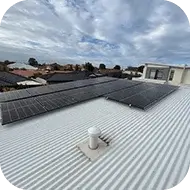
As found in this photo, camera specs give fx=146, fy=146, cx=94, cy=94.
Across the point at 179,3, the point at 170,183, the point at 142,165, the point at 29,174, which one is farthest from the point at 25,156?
the point at 179,3

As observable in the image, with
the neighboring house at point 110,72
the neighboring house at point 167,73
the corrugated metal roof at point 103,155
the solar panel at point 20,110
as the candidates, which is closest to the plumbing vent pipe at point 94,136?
the corrugated metal roof at point 103,155

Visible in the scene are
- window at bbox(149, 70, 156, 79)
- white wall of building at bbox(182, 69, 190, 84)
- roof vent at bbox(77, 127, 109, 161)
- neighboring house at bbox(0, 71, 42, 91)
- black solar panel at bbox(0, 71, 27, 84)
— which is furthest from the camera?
window at bbox(149, 70, 156, 79)

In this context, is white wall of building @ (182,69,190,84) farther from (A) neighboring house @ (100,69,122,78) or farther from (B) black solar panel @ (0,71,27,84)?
(B) black solar panel @ (0,71,27,84)

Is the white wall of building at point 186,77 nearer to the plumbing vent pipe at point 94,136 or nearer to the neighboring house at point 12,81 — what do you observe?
the neighboring house at point 12,81

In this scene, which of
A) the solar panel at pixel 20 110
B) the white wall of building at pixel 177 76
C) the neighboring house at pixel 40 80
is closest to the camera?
the solar panel at pixel 20 110

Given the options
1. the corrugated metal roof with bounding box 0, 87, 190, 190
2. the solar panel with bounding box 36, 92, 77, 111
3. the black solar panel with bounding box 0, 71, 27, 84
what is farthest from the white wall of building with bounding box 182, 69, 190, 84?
the black solar panel with bounding box 0, 71, 27, 84

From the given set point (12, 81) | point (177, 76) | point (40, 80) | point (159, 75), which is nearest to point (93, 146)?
point (40, 80)

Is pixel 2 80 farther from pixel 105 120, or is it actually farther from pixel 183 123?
pixel 183 123
